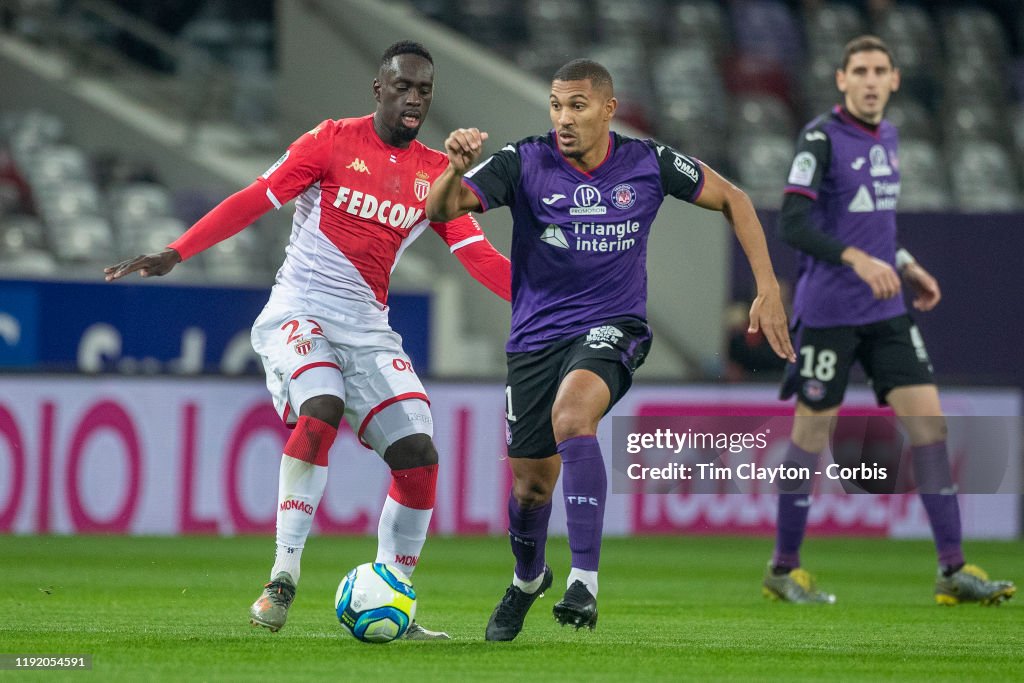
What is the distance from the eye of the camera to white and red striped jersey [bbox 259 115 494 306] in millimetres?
6727

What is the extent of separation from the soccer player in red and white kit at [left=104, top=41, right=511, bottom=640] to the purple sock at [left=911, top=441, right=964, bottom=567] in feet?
8.05

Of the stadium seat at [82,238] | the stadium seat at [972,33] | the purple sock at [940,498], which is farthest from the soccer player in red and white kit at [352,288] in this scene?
the stadium seat at [972,33]

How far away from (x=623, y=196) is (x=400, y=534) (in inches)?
61.1

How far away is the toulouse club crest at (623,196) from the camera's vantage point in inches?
246

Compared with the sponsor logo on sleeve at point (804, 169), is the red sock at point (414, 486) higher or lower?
lower

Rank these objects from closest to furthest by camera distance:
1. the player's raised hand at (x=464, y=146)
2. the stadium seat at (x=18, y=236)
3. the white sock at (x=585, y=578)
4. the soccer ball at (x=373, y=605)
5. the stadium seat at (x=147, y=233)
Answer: the player's raised hand at (x=464, y=146) → the white sock at (x=585, y=578) → the soccer ball at (x=373, y=605) → the stadium seat at (x=18, y=236) → the stadium seat at (x=147, y=233)

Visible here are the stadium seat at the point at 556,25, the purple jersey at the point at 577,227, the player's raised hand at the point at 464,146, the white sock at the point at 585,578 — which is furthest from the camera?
the stadium seat at the point at 556,25

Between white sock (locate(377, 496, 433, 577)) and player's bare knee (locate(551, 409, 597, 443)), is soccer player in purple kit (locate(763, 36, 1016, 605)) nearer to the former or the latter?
white sock (locate(377, 496, 433, 577))

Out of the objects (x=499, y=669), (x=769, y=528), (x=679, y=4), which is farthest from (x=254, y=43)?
(x=499, y=669)

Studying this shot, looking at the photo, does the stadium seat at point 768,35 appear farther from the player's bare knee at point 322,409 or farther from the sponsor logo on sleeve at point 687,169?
the player's bare knee at point 322,409

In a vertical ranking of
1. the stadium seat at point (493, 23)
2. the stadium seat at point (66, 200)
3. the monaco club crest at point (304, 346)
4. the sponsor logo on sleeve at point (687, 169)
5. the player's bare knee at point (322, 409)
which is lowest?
the player's bare knee at point (322, 409)

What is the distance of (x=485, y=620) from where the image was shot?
723 centimetres

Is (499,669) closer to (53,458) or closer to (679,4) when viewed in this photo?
(53,458)

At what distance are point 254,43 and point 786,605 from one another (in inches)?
455
